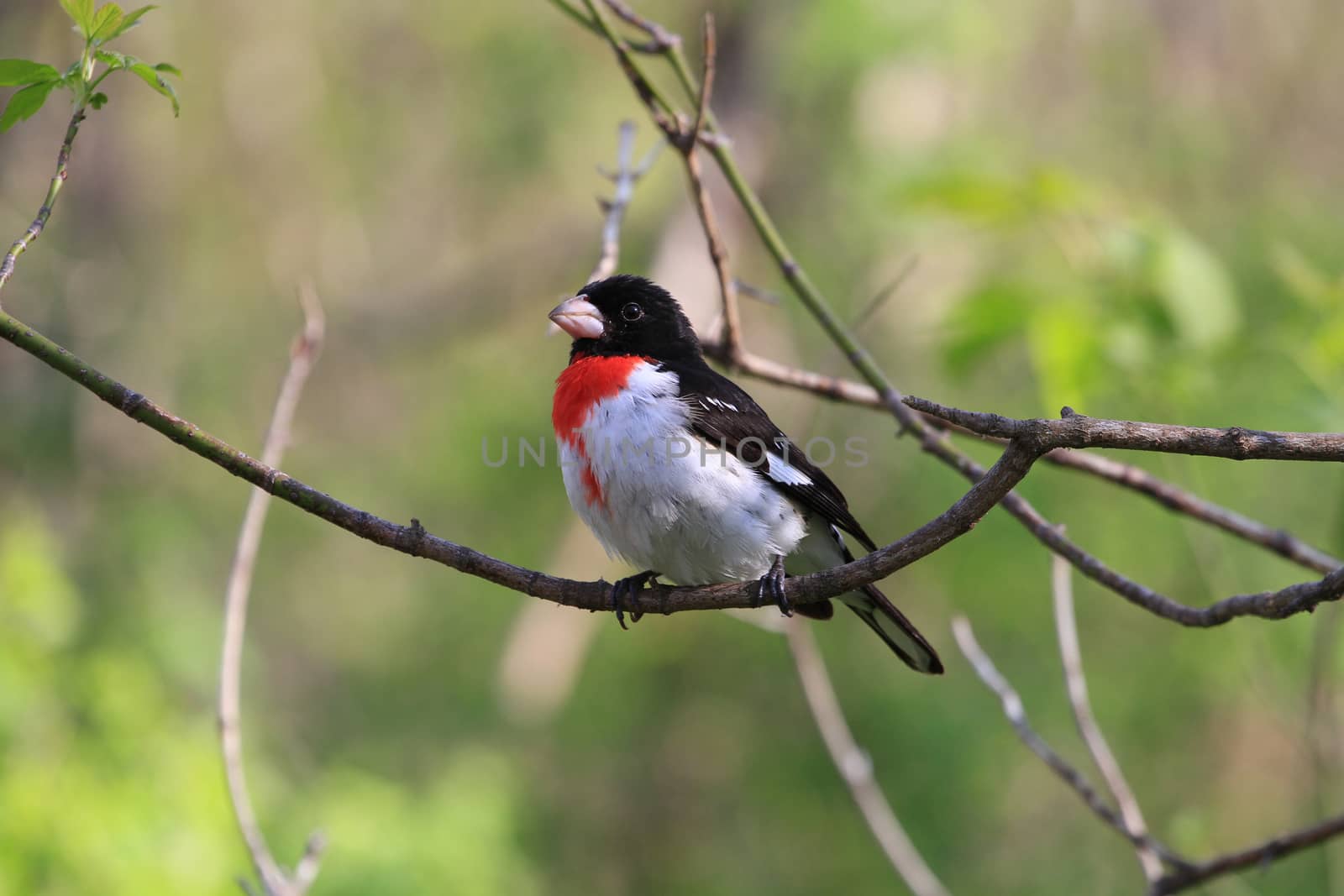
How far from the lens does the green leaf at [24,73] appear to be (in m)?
1.94

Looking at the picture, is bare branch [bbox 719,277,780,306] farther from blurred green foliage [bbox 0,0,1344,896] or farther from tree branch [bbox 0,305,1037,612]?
tree branch [bbox 0,305,1037,612]

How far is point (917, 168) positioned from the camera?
22.7ft

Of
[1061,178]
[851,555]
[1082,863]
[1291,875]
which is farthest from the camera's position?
[1082,863]

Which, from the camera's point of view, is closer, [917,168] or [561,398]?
[561,398]

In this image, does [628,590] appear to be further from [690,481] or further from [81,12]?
[81,12]

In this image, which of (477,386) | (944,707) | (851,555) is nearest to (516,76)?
(477,386)

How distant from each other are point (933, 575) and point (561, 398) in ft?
15.2

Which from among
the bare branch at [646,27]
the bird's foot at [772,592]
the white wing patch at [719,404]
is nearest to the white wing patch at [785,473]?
the white wing patch at [719,404]

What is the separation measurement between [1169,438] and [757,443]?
1736 mm

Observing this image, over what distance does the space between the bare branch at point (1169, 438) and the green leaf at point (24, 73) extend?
1528 millimetres

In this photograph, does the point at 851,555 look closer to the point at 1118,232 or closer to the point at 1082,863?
the point at 1118,232

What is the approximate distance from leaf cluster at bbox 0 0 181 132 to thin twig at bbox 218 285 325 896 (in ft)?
3.45

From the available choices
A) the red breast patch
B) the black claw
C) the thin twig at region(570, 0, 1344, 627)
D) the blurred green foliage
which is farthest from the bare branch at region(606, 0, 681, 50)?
the black claw

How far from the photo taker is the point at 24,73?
197 cm
